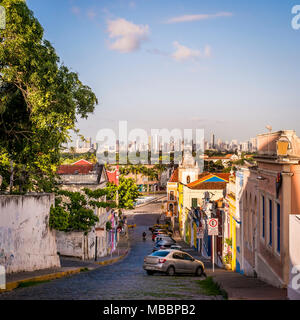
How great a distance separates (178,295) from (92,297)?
2.37 metres

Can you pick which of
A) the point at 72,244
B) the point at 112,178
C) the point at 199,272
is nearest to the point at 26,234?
the point at 199,272

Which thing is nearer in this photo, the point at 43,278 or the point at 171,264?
the point at 43,278

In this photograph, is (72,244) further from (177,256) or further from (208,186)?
(208,186)

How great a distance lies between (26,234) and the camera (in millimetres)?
19188

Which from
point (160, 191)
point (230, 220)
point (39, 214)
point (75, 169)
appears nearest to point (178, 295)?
point (39, 214)

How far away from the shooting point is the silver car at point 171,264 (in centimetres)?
2180

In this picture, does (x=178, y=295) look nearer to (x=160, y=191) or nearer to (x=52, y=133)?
(x=52, y=133)

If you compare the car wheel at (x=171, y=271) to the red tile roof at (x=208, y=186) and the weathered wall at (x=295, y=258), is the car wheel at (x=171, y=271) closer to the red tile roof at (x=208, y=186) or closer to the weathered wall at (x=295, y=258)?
the weathered wall at (x=295, y=258)

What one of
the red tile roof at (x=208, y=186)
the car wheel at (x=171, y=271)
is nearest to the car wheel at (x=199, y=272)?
the car wheel at (x=171, y=271)

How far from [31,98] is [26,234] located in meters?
5.44

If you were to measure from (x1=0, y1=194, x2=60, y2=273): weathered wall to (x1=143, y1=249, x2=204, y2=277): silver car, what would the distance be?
443 centimetres

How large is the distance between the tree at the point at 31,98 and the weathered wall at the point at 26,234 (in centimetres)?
208
